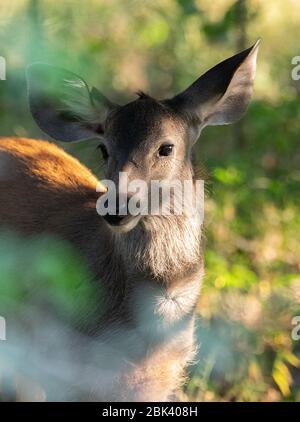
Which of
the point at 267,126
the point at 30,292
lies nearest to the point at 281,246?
the point at 267,126

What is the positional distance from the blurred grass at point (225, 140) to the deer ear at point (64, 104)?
71 centimetres

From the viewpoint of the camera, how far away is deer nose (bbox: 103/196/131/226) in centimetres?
513

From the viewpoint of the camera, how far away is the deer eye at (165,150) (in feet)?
18.1

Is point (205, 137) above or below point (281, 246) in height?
above

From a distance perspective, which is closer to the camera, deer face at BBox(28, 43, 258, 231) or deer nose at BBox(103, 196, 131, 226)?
deer nose at BBox(103, 196, 131, 226)

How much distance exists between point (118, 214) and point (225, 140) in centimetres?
484

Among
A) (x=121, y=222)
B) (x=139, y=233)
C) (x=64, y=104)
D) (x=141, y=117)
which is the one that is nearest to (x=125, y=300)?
(x=139, y=233)

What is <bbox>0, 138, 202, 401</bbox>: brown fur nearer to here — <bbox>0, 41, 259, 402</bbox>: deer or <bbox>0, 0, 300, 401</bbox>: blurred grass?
<bbox>0, 41, 259, 402</bbox>: deer

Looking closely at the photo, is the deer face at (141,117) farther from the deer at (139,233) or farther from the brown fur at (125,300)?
the brown fur at (125,300)

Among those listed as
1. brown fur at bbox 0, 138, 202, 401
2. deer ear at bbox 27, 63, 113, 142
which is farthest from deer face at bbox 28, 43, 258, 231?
brown fur at bbox 0, 138, 202, 401
